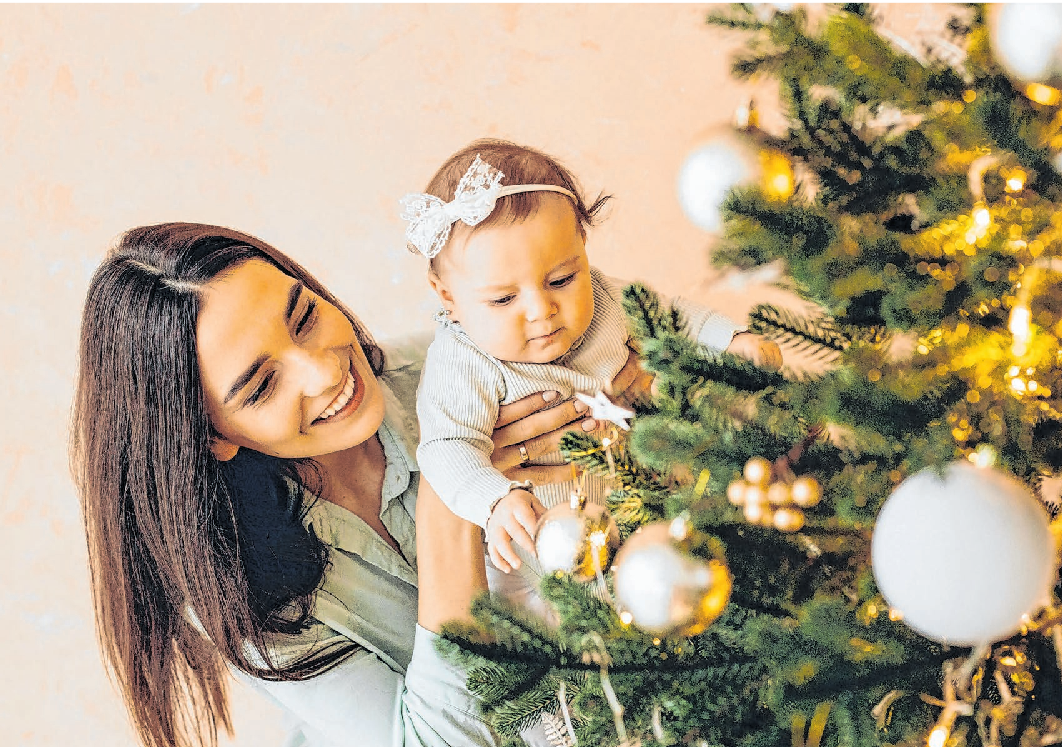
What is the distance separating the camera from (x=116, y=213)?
1.59 meters

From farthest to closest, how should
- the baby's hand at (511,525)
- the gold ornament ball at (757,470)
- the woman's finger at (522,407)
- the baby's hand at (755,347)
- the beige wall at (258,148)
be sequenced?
the beige wall at (258,148)
the woman's finger at (522,407)
the baby's hand at (755,347)
the baby's hand at (511,525)
the gold ornament ball at (757,470)

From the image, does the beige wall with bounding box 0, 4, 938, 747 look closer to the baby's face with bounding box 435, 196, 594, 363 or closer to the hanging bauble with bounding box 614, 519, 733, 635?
the baby's face with bounding box 435, 196, 594, 363

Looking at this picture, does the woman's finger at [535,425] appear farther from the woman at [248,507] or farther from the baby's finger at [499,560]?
the baby's finger at [499,560]

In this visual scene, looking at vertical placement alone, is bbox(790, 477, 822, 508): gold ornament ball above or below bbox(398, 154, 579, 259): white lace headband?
above

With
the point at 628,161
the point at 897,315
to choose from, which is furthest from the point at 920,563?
the point at 628,161

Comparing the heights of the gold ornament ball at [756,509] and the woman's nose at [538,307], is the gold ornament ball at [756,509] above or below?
above

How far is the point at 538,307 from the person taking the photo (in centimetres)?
97

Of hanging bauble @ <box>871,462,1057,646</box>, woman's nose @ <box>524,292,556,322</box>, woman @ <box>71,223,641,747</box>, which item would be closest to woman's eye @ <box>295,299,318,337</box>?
woman @ <box>71,223,641,747</box>

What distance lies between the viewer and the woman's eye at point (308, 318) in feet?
3.19

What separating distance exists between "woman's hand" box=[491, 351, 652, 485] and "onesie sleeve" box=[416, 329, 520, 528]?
25 millimetres

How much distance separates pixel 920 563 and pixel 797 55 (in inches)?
11.5

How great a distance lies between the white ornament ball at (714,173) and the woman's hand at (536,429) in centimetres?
47

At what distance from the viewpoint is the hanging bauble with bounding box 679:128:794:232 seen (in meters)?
0.56

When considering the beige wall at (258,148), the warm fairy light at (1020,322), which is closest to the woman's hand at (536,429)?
the warm fairy light at (1020,322)
